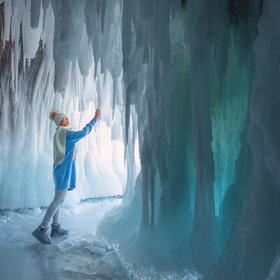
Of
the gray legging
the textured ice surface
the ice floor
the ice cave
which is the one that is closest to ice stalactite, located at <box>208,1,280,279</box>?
the ice cave

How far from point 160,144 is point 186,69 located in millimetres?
741

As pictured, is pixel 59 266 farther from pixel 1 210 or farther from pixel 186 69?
pixel 1 210

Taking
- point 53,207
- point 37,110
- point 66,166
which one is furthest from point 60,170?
point 37,110

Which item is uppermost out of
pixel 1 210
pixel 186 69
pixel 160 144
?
pixel 186 69

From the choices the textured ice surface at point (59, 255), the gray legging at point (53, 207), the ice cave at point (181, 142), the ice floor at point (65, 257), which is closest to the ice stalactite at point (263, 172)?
the ice cave at point (181, 142)

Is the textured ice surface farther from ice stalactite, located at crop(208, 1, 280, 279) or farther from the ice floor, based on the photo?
ice stalactite, located at crop(208, 1, 280, 279)

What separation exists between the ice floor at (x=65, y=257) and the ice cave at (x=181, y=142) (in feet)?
0.06

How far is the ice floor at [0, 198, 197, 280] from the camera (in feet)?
11.5

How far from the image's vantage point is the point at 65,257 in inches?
159

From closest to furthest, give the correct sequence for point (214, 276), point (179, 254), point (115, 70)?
1. point (214, 276)
2. point (179, 254)
3. point (115, 70)

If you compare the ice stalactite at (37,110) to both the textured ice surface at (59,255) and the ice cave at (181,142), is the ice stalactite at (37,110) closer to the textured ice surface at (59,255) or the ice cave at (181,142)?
the ice cave at (181,142)

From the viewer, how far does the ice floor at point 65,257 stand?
11.5 ft

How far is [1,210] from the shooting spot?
274 inches

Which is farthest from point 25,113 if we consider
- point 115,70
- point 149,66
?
point 149,66
